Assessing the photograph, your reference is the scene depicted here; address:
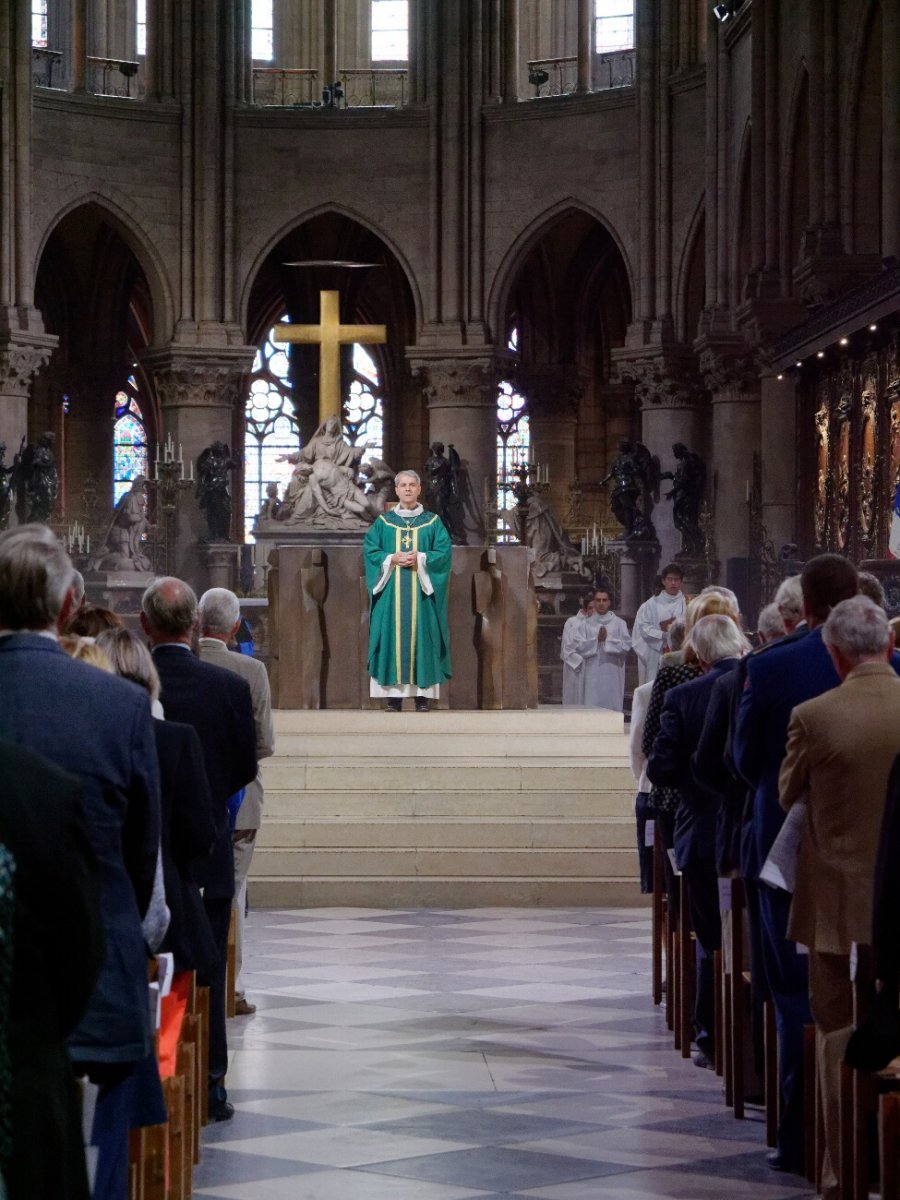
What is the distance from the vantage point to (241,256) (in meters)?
33.8

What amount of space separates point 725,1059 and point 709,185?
24217 millimetres

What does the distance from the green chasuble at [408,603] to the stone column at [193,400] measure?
16.8m

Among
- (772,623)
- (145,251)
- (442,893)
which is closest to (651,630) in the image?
(442,893)

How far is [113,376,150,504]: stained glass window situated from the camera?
39.3 metres

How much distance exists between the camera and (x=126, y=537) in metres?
30.8

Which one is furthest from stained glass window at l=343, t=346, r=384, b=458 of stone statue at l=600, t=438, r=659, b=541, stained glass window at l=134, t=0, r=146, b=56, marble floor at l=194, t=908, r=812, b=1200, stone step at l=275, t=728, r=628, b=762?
marble floor at l=194, t=908, r=812, b=1200

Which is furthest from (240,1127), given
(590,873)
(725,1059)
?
(590,873)

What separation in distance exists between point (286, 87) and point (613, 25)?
5372 mm

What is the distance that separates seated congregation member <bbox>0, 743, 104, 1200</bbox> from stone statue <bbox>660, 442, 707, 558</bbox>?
28089 millimetres

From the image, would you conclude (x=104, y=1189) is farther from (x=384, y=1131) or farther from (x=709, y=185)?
(x=709, y=185)

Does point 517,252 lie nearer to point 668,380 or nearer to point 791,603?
point 668,380

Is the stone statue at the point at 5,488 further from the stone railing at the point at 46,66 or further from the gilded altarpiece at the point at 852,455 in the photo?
the gilded altarpiece at the point at 852,455

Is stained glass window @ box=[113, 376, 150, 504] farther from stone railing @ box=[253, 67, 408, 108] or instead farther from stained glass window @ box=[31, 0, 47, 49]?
stained glass window @ box=[31, 0, 47, 49]

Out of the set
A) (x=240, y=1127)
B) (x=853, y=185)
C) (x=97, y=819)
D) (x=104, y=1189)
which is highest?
(x=853, y=185)
